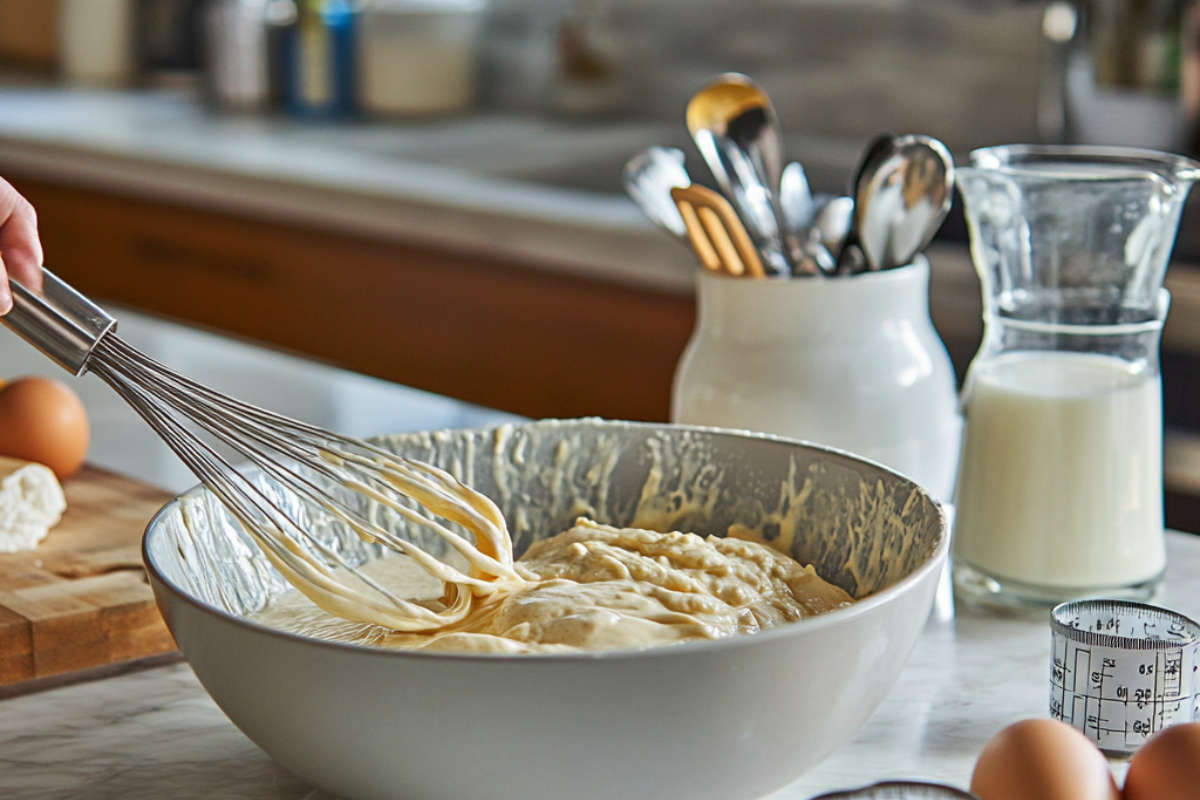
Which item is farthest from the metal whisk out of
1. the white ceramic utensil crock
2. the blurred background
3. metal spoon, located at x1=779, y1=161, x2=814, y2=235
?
the blurred background

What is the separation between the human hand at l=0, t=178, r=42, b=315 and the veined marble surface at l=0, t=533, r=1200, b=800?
0.17 meters

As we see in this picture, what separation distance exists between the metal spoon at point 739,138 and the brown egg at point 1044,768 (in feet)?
1.28

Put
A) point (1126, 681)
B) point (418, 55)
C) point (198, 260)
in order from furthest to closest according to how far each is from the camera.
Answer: point (418, 55) → point (198, 260) → point (1126, 681)

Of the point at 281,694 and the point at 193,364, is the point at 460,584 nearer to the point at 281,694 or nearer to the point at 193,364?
the point at 281,694

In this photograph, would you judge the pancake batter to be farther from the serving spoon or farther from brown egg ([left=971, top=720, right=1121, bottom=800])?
the serving spoon

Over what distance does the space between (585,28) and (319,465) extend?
72.7 inches

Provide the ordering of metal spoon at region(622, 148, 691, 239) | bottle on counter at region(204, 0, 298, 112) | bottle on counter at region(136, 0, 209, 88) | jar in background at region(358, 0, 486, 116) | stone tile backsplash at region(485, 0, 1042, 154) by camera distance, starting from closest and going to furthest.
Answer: metal spoon at region(622, 148, 691, 239) → stone tile backsplash at region(485, 0, 1042, 154) → jar in background at region(358, 0, 486, 116) → bottle on counter at region(204, 0, 298, 112) → bottle on counter at region(136, 0, 209, 88)

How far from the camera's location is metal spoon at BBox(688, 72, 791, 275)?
0.79m

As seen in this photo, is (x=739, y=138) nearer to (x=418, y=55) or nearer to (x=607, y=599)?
(x=607, y=599)

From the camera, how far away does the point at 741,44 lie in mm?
2166

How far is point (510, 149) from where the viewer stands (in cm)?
221

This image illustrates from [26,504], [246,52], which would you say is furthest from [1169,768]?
[246,52]

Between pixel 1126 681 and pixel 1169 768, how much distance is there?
0.34 ft

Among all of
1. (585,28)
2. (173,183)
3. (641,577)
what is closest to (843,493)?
(641,577)
